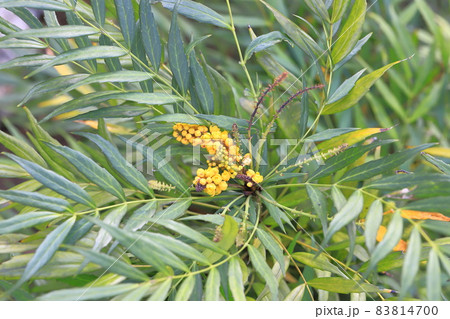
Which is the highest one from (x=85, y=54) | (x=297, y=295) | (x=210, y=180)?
(x=85, y=54)

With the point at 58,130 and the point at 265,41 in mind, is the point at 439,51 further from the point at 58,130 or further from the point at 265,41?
the point at 58,130

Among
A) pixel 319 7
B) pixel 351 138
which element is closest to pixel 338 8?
pixel 319 7

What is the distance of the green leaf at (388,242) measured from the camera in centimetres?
26

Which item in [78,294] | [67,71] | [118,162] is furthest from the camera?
[67,71]

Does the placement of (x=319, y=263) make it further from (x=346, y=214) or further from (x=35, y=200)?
(x=35, y=200)

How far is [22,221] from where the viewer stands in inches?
11.6

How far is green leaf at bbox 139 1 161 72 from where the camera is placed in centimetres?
34

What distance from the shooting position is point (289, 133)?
0.44 meters

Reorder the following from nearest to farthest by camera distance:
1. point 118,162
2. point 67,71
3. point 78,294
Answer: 1. point 78,294
2. point 118,162
3. point 67,71

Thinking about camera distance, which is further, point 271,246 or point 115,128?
point 115,128

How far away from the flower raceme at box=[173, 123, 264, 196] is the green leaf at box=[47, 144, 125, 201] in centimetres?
7

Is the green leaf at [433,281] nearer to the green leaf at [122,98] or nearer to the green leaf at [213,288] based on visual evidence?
the green leaf at [213,288]

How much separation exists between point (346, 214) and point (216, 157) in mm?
118
